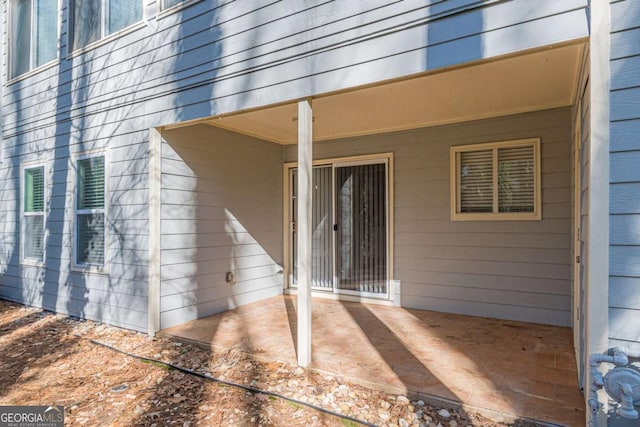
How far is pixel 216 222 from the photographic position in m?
4.88

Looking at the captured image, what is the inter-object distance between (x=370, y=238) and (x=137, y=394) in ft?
11.4

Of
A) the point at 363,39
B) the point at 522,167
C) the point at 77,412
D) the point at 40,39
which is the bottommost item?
the point at 77,412

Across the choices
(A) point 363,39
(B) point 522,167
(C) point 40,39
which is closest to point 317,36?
(A) point 363,39

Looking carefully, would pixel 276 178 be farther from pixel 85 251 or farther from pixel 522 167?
pixel 522 167

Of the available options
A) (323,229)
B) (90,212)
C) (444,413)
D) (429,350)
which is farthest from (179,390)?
(323,229)

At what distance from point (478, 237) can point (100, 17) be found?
5.71 m

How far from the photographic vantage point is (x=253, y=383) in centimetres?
294

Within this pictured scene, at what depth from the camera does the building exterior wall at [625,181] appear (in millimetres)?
1922

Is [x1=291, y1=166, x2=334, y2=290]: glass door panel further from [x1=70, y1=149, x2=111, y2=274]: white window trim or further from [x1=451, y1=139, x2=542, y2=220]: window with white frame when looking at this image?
[x1=70, y1=149, x2=111, y2=274]: white window trim

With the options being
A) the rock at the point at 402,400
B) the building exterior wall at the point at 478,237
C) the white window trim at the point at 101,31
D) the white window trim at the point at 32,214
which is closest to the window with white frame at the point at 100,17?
the white window trim at the point at 101,31

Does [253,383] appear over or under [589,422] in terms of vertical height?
under

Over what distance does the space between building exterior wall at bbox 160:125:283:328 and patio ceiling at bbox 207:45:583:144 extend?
0.44 metres

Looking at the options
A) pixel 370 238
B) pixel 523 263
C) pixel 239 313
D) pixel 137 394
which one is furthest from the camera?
pixel 370 238

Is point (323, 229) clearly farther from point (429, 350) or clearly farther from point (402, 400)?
point (402, 400)
